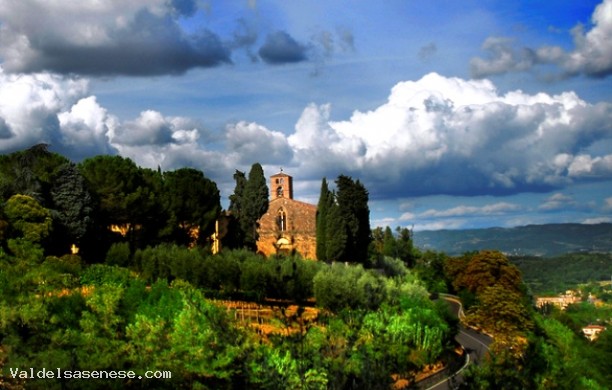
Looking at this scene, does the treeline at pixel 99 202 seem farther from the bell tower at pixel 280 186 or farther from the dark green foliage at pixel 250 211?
the bell tower at pixel 280 186

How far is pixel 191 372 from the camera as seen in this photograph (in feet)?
85.5

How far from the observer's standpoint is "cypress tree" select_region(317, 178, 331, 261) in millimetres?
65312

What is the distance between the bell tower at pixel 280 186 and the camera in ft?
282

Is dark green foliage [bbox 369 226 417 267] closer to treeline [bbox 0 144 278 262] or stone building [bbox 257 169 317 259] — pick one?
stone building [bbox 257 169 317 259]

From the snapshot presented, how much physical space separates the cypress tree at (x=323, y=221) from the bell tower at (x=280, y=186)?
62.6 ft

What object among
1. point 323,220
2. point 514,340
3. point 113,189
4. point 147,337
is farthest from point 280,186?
point 147,337

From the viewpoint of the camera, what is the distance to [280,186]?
8594 centimetres

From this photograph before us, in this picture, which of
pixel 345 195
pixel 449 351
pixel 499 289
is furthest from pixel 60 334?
pixel 345 195

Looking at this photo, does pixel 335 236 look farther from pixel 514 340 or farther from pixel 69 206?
pixel 514 340

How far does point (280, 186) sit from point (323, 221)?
68.4 ft

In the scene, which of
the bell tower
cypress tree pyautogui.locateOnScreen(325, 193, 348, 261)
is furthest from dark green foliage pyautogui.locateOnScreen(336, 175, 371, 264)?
the bell tower

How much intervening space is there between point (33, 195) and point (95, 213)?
640 centimetres

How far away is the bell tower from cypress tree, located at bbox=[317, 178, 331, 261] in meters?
19.1

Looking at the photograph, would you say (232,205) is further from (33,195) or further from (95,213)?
(33,195)
